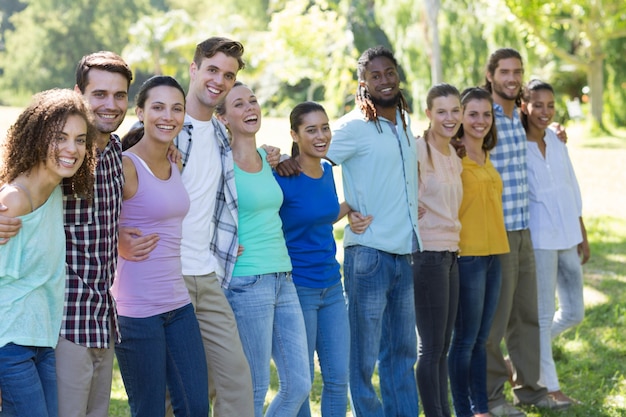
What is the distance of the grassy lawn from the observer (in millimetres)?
6207

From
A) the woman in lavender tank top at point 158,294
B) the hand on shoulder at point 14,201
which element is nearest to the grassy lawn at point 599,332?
the woman in lavender tank top at point 158,294

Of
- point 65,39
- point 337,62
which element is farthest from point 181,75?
point 337,62

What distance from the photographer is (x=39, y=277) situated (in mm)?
3285

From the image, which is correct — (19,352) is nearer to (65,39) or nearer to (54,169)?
(54,169)

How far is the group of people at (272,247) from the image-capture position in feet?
11.0

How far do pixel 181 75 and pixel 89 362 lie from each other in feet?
151

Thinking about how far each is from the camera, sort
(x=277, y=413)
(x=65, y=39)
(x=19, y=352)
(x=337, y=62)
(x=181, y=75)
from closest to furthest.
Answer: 1. (x=19, y=352)
2. (x=277, y=413)
3. (x=337, y=62)
4. (x=181, y=75)
5. (x=65, y=39)

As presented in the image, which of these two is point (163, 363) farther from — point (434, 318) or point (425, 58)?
point (425, 58)

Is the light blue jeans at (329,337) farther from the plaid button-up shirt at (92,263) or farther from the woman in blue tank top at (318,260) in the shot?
the plaid button-up shirt at (92,263)

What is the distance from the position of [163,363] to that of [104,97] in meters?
1.17

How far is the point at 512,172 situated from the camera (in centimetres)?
571

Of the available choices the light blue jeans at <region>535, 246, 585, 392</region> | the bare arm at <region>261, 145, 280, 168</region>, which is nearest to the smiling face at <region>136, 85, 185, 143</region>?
the bare arm at <region>261, 145, 280, 168</region>

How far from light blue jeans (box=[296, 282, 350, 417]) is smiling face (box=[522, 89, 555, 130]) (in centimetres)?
218

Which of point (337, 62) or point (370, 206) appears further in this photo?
point (337, 62)
